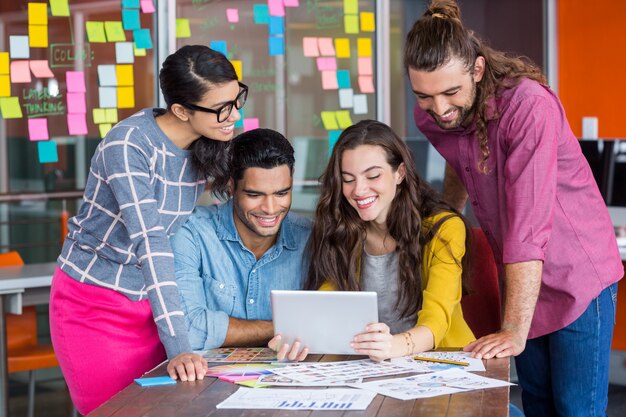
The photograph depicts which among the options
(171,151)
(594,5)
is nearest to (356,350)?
(171,151)

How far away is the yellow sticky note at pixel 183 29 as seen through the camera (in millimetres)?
4434

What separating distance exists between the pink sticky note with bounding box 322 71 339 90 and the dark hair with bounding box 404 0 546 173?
2.66 meters

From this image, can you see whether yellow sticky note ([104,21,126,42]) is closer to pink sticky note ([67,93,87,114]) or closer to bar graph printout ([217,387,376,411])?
pink sticky note ([67,93,87,114])

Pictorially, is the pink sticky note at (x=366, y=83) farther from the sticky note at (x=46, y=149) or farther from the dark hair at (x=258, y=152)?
the dark hair at (x=258, y=152)

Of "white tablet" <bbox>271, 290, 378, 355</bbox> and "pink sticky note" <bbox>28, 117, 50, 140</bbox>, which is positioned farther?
"pink sticky note" <bbox>28, 117, 50, 140</bbox>

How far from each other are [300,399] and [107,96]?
→ 2.71m

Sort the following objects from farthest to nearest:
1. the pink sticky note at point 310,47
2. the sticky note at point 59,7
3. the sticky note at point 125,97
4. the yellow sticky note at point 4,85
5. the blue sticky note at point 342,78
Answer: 1. the blue sticky note at point 342,78
2. the pink sticky note at point 310,47
3. the sticky note at point 125,97
4. the sticky note at point 59,7
5. the yellow sticky note at point 4,85

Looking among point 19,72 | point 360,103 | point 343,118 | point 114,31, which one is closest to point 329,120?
point 343,118

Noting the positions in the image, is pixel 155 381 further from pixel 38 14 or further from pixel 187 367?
pixel 38 14

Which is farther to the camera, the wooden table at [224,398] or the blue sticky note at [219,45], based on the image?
the blue sticky note at [219,45]

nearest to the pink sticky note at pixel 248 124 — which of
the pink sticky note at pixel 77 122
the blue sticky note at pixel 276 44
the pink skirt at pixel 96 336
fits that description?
the blue sticky note at pixel 276 44

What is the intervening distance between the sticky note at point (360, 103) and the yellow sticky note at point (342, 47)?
231 mm

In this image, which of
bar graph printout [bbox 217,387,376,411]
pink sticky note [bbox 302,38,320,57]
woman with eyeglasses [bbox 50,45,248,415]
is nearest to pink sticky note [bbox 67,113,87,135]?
pink sticky note [bbox 302,38,320,57]

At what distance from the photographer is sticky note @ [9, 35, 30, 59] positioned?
13.6 feet
